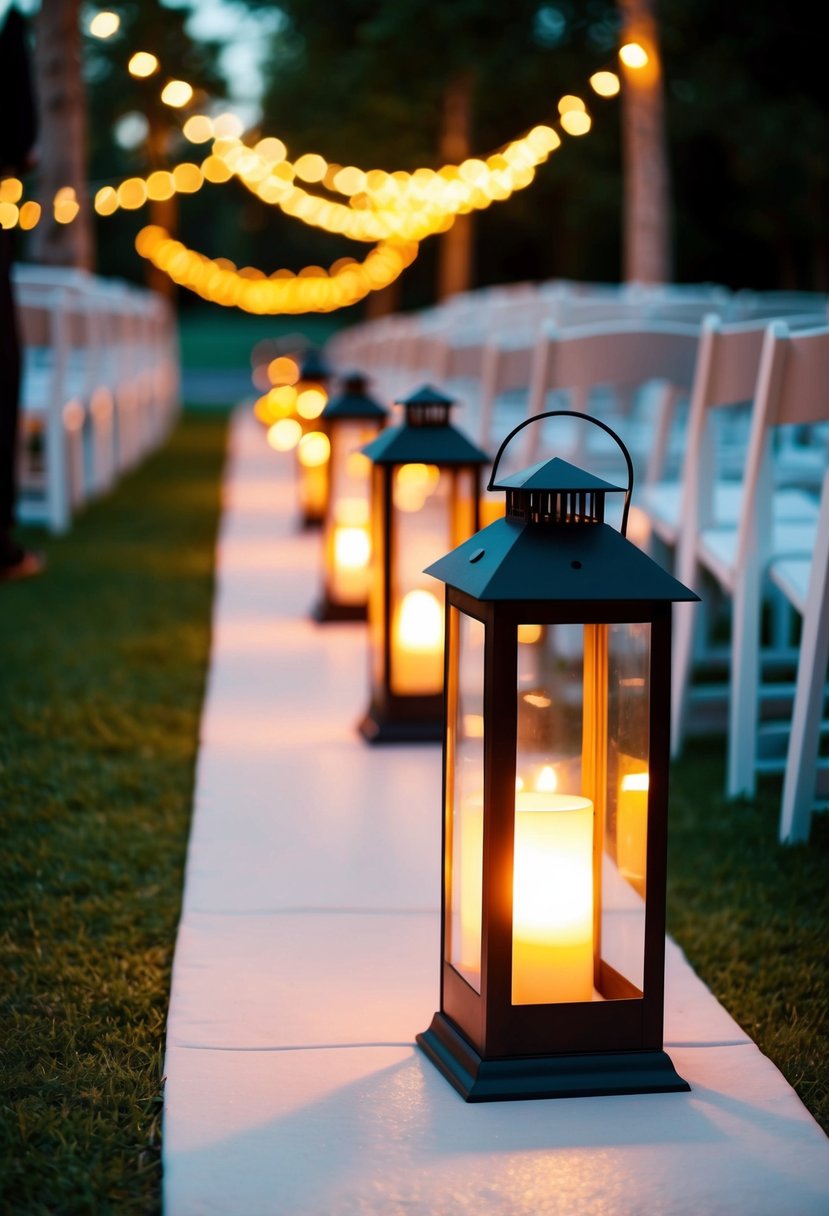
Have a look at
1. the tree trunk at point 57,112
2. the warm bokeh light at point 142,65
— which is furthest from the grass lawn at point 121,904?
the tree trunk at point 57,112

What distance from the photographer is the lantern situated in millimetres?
7477

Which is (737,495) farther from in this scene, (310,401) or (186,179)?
(186,179)

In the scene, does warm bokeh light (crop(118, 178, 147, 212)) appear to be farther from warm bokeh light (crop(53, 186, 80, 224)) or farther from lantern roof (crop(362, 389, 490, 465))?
lantern roof (crop(362, 389, 490, 465))

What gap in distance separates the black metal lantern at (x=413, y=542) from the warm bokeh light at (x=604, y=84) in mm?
1858

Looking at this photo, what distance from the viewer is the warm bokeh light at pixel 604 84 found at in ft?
17.7

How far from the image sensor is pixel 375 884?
119 inches

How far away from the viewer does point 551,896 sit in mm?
2174

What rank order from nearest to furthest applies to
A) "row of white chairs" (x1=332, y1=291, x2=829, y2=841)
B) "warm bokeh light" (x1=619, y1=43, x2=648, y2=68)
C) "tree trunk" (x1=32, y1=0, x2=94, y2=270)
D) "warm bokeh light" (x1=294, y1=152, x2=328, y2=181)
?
"row of white chairs" (x1=332, y1=291, x2=829, y2=841) < "warm bokeh light" (x1=619, y1=43, x2=648, y2=68) < "tree trunk" (x1=32, y1=0, x2=94, y2=270) < "warm bokeh light" (x1=294, y1=152, x2=328, y2=181)

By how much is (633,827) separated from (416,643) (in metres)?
1.99

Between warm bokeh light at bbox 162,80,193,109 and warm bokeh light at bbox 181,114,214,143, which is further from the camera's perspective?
warm bokeh light at bbox 181,114,214,143

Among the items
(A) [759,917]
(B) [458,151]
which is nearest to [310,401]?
(A) [759,917]

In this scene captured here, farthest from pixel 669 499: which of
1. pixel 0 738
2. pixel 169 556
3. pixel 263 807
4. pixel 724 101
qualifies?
pixel 724 101

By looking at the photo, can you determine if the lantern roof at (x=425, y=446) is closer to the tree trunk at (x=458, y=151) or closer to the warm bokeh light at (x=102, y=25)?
the warm bokeh light at (x=102, y=25)

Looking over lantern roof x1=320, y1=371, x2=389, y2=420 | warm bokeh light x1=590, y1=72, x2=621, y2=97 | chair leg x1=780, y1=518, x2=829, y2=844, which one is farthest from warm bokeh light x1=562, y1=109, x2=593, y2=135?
chair leg x1=780, y1=518, x2=829, y2=844
